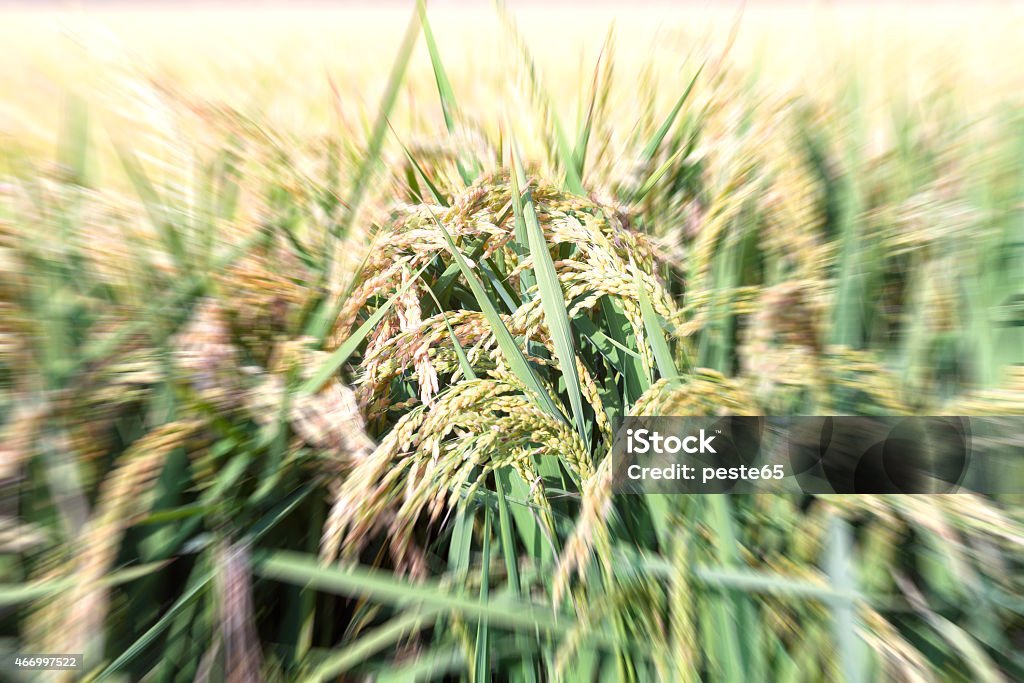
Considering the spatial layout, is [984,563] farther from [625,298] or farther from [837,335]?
[625,298]

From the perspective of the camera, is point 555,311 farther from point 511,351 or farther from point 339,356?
point 339,356

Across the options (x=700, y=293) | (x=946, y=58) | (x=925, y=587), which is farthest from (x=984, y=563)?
(x=946, y=58)

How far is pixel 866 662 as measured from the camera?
58cm
